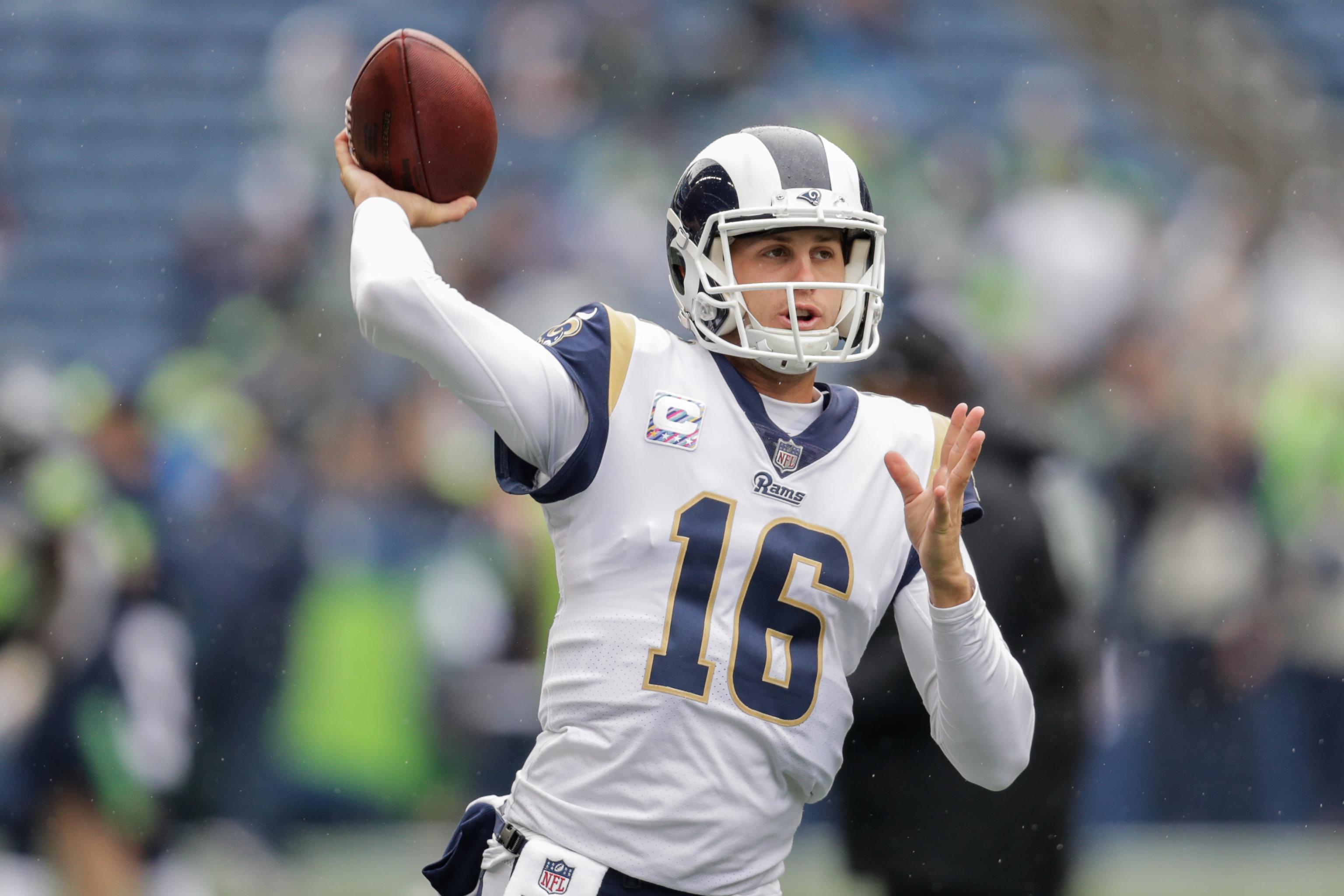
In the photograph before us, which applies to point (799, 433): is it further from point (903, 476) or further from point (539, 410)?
point (539, 410)

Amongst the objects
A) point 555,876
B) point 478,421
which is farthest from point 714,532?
point 478,421

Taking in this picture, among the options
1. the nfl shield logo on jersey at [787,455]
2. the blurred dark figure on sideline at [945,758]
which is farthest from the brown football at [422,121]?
the blurred dark figure on sideline at [945,758]

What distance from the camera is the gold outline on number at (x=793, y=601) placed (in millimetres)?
1809

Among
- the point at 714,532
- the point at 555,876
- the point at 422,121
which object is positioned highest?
the point at 422,121

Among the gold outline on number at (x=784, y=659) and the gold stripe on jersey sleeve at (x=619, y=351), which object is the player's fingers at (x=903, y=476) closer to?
the gold outline on number at (x=784, y=659)

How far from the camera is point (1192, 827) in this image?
4.73 m

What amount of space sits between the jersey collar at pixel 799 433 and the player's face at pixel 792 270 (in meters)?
0.09

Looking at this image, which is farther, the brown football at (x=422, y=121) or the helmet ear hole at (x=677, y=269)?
the helmet ear hole at (x=677, y=269)

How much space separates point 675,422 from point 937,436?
0.40 m

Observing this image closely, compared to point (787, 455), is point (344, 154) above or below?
above

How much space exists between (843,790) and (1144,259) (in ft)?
10.5

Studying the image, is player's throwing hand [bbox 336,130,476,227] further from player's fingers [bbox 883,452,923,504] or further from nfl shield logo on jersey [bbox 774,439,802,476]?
player's fingers [bbox 883,452,923,504]

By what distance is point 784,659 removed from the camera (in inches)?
72.6

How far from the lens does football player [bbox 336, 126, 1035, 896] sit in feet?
5.81
